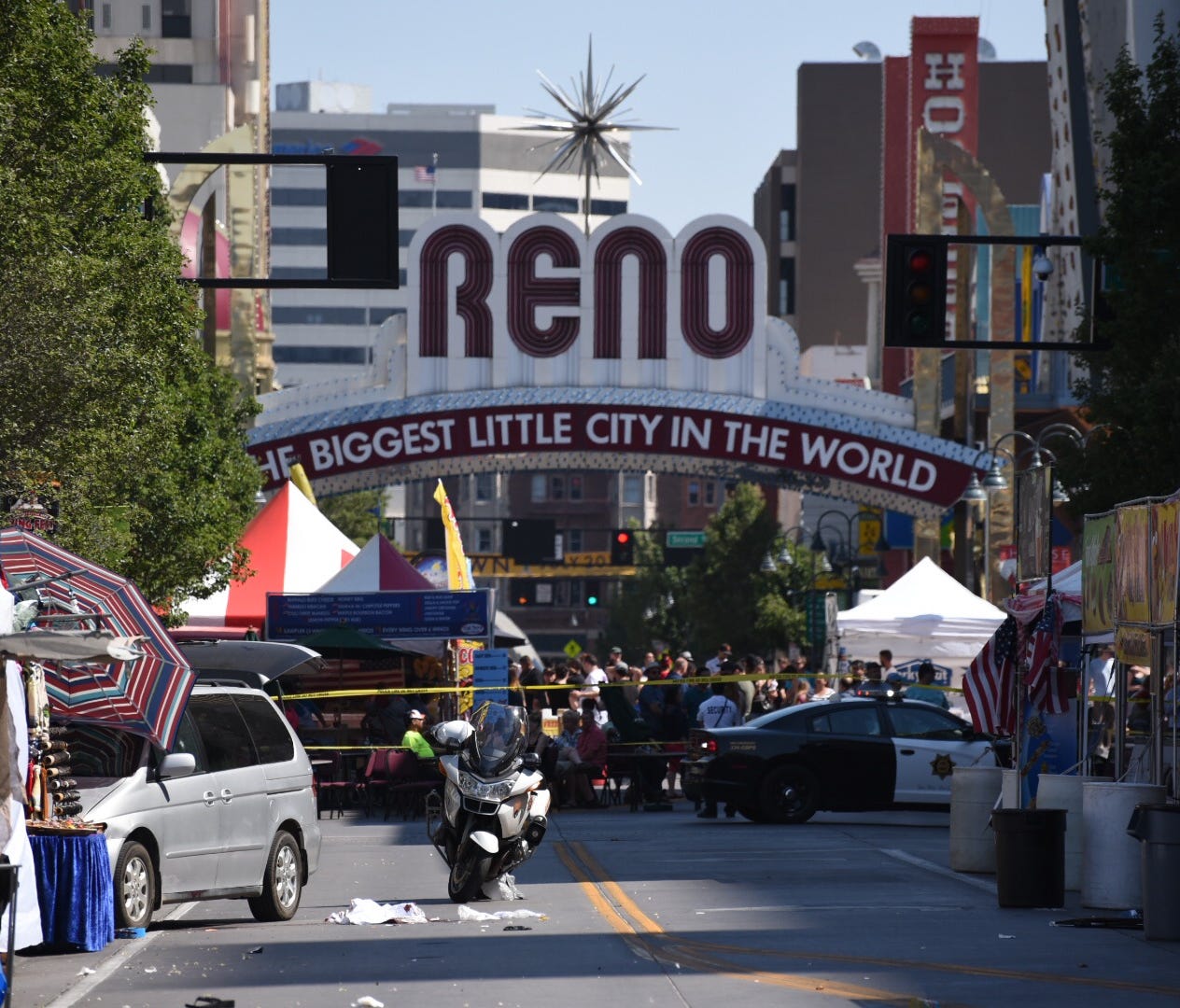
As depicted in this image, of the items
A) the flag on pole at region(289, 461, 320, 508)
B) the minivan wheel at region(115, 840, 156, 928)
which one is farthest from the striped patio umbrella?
the flag on pole at region(289, 461, 320, 508)

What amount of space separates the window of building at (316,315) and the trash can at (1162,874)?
167328mm

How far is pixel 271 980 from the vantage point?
12297 mm

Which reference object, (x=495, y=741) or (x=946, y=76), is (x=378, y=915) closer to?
(x=495, y=741)

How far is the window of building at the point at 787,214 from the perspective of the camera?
131625 mm

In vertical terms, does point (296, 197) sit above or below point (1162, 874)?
above

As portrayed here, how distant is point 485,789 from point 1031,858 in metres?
4.08

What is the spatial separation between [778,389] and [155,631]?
96.4 ft

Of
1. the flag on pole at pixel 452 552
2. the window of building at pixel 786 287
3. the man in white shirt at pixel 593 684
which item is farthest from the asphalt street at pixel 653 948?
the window of building at pixel 786 287

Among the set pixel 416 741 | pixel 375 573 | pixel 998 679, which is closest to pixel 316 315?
pixel 375 573

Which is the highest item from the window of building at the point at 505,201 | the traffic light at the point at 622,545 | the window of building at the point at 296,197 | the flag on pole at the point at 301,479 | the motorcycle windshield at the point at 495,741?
the window of building at the point at 505,201

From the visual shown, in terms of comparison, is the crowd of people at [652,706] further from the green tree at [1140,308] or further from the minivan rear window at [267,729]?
the minivan rear window at [267,729]

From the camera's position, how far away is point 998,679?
2062 cm

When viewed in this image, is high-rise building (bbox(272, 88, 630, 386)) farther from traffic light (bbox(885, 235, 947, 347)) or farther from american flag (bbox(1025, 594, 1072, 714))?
american flag (bbox(1025, 594, 1072, 714))

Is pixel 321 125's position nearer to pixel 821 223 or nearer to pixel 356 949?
pixel 821 223
